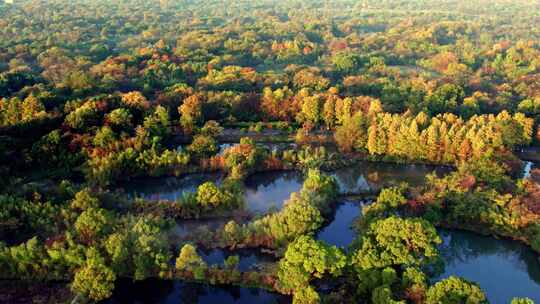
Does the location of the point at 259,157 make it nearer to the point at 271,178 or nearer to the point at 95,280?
the point at 271,178

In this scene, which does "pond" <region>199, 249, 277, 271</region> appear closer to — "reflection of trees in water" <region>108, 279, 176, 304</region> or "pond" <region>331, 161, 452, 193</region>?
"reflection of trees in water" <region>108, 279, 176, 304</region>

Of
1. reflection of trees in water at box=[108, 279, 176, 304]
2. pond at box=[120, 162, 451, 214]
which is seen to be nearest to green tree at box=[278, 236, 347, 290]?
reflection of trees in water at box=[108, 279, 176, 304]

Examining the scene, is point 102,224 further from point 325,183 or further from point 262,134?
point 262,134

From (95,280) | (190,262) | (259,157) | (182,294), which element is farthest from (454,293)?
(259,157)

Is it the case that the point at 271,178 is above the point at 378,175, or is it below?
above

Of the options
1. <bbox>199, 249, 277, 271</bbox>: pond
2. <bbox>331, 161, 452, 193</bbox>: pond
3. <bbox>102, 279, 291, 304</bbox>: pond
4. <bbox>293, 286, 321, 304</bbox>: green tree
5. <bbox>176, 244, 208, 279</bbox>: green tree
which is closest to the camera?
<bbox>293, 286, 321, 304</bbox>: green tree

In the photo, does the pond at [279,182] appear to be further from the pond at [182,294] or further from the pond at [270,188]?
the pond at [182,294]
